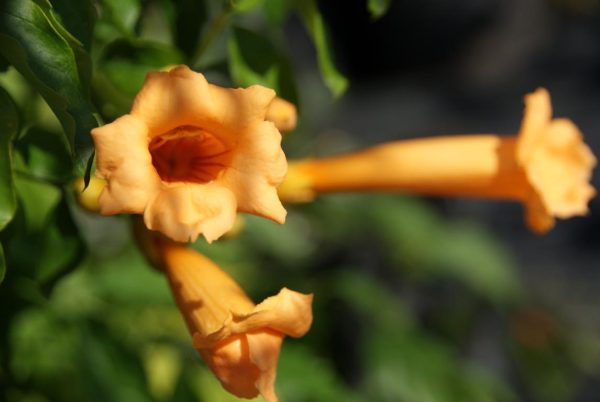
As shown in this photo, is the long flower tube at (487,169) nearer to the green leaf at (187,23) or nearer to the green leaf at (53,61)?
the green leaf at (187,23)

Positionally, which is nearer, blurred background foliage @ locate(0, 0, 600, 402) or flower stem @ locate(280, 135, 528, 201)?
blurred background foliage @ locate(0, 0, 600, 402)

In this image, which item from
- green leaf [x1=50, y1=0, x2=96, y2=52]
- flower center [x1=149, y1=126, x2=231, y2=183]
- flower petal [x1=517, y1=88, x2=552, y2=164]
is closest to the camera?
green leaf [x1=50, y1=0, x2=96, y2=52]

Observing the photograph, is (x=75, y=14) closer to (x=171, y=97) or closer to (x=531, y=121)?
(x=171, y=97)

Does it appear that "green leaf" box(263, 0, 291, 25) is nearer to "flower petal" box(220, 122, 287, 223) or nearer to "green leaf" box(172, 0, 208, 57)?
"green leaf" box(172, 0, 208, 57)

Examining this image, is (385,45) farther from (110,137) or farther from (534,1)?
(110,137)

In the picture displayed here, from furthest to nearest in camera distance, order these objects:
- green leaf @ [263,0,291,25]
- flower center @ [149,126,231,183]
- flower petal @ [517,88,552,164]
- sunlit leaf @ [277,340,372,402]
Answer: sunlit leaf @ [277,340,372,402], flower petal @ [517,88,552,164], green leaf @ [263,0,291,25], flower center @ [149,126,231,183]

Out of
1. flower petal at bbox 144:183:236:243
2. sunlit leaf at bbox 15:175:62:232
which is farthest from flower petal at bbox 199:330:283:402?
sunlit leaf at bbox 15:175:62:232

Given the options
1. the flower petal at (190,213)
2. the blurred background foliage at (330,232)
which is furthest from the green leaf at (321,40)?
the flower petal at (190,213)
